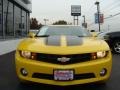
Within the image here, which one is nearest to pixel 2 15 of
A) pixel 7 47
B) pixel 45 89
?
pixel 7 47

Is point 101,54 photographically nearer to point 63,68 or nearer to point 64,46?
point 64,46

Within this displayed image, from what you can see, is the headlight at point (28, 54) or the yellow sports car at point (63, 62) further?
the headlight at point (28, 54)

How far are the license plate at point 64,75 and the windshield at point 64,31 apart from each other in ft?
6.14

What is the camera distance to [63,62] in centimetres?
550

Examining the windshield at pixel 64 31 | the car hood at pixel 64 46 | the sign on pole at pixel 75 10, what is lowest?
the car hood at pixel 64 46

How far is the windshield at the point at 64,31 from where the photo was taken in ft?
23.8

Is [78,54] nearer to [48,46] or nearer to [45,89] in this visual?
[48,46]

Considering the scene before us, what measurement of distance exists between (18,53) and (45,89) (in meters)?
0.86

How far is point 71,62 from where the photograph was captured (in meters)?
5.53

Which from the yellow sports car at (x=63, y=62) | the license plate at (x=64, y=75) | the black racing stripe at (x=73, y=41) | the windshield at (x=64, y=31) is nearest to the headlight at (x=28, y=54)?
the yellow sports car at (x=63, y=62)

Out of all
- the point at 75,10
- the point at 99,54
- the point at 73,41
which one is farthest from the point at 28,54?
the point at 75,10

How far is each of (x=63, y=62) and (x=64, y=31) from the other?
1.95 metres

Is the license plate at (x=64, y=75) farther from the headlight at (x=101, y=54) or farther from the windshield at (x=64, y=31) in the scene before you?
the windshield at (x=64, y=31)

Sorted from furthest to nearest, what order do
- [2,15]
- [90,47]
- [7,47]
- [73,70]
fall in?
[2,15]
[7,47]
[90,47]
[73,70]
